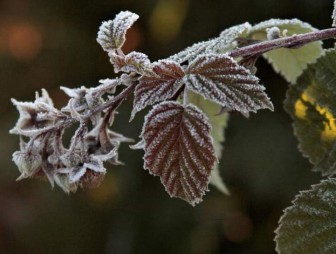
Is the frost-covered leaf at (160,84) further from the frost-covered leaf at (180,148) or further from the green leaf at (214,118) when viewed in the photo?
the green leaf at (214,118)

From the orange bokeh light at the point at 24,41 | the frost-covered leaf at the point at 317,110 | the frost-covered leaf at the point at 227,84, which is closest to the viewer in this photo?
the frost-covered leaf at the point at 227,84

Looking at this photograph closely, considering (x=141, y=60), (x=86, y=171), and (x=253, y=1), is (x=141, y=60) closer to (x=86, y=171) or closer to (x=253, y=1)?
(x=86, y=171)

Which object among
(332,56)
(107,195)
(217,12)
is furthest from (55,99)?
(332,56)

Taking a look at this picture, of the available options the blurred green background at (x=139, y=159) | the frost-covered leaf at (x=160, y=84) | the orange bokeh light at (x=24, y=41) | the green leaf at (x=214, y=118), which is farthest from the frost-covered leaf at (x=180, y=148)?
the orange bokeh light at (x=24, y=41)

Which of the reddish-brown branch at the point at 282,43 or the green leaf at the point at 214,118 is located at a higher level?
the reddish-brown branch at the point at 282,43

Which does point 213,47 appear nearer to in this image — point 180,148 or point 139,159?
point 180,148

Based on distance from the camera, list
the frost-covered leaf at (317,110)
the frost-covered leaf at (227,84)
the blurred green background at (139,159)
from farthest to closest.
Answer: the blurred green background at (139,159) < the frost-covered leaf at (317,110) < the frost-covered leaf at (227,84)

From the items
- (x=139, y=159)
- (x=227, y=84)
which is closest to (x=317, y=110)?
(x=227, y=84)
